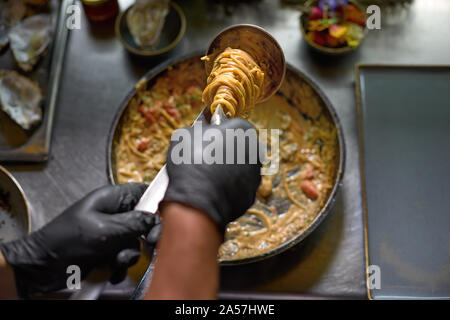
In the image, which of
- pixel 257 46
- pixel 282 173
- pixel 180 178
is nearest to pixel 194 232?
pixel 180 178

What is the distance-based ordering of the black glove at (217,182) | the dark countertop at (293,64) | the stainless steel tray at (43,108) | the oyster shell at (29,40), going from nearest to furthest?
the black glove at (217,182), the dark countertop at (293,64), the stainless steel tray at (43,108), the oyster shell at (29,40)

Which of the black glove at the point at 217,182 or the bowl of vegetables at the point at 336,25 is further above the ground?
the bowl of vegetables at the point at 336,25

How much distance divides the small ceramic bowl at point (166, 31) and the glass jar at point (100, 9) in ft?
0.37

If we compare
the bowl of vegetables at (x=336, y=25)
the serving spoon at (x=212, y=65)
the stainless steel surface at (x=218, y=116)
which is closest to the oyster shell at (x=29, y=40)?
the serving spoon at (x=212, y=65)

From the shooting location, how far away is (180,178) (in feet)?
4.27

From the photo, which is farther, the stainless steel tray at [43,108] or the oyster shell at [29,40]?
the oyster shell at [29,40]

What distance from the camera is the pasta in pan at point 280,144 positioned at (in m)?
2.12

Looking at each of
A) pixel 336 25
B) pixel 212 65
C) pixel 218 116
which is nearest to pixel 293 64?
pixel 336 25

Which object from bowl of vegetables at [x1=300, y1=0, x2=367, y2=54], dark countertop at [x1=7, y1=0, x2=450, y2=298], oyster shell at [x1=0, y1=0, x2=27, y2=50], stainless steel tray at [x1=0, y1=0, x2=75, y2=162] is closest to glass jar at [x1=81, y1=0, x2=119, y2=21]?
dark countertop at [x1=7, y1=0, x2=450, y2=298]

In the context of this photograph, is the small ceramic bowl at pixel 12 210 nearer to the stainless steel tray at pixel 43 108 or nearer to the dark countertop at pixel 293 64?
the dark countertop at pixel 293 64

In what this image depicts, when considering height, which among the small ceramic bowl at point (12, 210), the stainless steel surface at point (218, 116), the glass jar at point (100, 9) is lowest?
the small ceramic bowl at point (12, 210)

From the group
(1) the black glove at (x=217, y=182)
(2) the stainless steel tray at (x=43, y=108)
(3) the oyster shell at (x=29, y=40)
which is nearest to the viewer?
(1) the black glove at (x=217, y=182)

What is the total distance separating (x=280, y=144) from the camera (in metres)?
2.32

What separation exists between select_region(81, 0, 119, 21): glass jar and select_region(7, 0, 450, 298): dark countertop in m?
0.07
